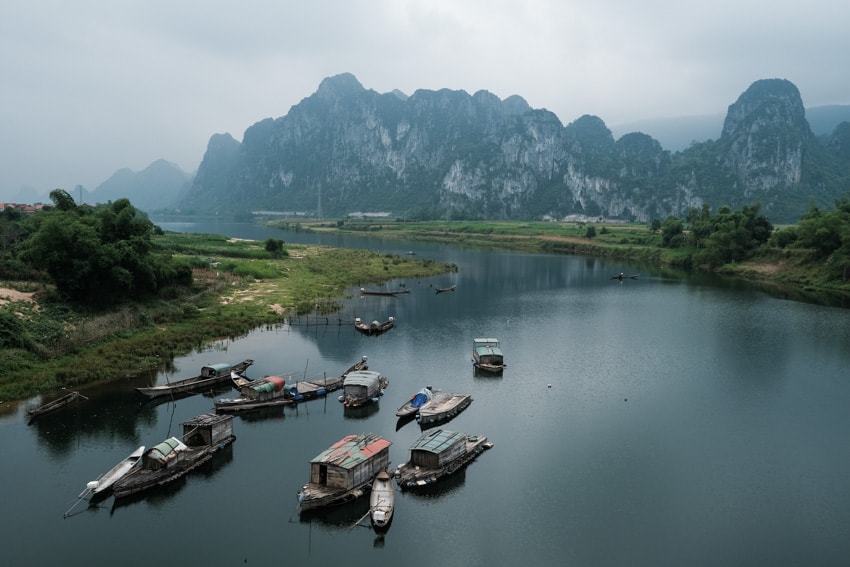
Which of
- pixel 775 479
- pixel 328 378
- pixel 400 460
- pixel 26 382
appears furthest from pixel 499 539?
pixel 26 382

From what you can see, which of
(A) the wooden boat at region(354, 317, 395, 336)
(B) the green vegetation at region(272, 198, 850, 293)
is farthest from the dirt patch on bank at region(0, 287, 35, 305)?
(B) the green vegetation at region(272, 198, 850, 293)

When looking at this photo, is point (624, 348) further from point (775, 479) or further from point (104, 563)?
point (104, 563)

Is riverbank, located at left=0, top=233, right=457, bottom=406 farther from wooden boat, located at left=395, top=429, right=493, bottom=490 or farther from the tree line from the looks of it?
the tree line

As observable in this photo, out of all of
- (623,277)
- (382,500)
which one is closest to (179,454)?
(382,500)

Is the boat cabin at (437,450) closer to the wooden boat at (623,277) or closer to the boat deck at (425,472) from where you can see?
the boat deck at (425,472)

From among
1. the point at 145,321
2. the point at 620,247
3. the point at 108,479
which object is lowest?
the point at 108,479

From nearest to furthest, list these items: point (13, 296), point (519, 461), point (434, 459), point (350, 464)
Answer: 1. point (350, 464)
2. point (434, 459)
3. point (519, 461)
4. point (13, 296)

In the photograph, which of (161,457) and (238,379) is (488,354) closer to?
(238,379)
